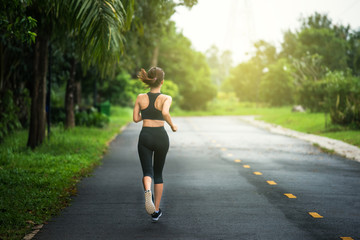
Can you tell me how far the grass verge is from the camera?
19.2ft

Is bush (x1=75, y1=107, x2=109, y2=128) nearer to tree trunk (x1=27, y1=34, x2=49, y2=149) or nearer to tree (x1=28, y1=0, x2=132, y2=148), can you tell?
tree trunk (x1=27, y1=34, x2=49, y2=149)

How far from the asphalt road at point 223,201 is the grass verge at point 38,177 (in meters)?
0.26

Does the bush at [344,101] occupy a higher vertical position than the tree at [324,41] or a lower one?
lower

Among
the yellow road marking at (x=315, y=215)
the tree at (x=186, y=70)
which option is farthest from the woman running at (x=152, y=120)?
the tree at (x=186, y=70)

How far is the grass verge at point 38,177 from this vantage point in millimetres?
5845

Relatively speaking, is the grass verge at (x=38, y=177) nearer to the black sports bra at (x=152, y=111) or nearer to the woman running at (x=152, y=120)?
the woman running at (x=152, y=120)

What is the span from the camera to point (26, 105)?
2059cm

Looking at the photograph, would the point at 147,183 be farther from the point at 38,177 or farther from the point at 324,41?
the point at 324,41

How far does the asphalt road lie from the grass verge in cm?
26

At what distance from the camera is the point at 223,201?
23.5 ft

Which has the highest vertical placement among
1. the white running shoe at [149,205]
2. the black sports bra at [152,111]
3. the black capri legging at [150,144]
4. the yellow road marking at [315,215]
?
the black sports bra at [152,111]

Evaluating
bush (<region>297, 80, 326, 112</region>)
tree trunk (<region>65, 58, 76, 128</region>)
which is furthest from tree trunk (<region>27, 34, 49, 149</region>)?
bush (<region>297, 80, 326, 112</region>)

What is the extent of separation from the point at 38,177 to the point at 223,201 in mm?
3530

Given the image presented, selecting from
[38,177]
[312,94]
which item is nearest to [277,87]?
[312,94]
